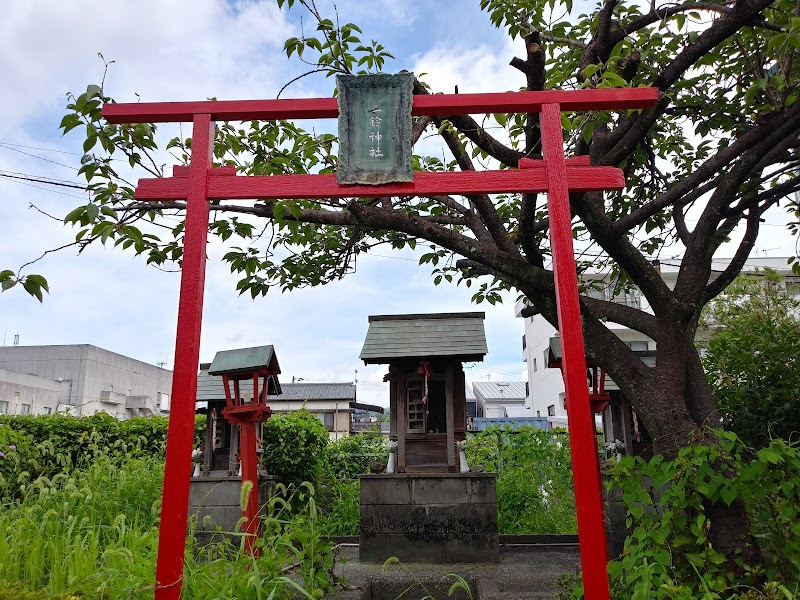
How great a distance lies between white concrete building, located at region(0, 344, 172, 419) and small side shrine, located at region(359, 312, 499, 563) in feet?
70.0

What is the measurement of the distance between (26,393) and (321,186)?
26.9 meters

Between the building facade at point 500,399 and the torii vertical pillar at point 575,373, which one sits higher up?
the building facade at point 500,399

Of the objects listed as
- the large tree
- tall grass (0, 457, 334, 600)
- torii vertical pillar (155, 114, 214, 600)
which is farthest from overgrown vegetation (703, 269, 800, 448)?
torii vertical pillar (155, 114, 214, 600)

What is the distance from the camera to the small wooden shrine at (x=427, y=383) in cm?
859

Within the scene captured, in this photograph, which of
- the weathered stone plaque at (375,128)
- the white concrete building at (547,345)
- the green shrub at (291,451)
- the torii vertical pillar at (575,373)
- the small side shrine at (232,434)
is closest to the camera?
the torii vertical pillar at (575,373)

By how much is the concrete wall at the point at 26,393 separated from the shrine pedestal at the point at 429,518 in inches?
804

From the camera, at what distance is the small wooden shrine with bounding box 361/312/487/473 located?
8586 millimetres

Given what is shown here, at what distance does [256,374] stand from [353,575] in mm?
3074

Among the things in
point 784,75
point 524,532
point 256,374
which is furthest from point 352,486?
point 784,75

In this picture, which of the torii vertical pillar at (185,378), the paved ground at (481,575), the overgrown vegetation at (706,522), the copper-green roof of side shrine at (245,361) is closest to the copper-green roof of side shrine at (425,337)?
the copper-green roof of side shrine at (245,361)

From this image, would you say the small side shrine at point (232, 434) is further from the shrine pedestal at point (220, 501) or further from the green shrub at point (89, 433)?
the green shrub at point (89, 433)

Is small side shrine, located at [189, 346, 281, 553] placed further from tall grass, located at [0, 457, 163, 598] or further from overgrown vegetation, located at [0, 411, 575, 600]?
tall grass, located at [0, 457, 163, 598]

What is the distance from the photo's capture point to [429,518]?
8008mm

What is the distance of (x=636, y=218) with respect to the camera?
4.95 metres
